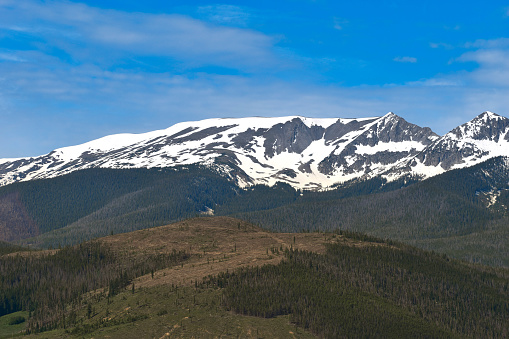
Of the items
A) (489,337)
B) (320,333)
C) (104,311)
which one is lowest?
(489,337)

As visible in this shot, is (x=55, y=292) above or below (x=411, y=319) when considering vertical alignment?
above

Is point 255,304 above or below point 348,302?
above

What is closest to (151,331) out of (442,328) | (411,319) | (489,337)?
(411,319)

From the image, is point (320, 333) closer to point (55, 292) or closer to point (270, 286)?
point (270, 286)

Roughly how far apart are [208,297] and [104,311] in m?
28.2

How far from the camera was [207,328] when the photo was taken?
14062cm

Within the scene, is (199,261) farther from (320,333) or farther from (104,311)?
(320,333)

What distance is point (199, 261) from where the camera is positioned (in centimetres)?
19962

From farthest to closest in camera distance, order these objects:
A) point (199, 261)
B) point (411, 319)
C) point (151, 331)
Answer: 1. point (199, 261)
2. point (411, 319)
3. point (151, 331)

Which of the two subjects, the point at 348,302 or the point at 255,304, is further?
the point at 348,302

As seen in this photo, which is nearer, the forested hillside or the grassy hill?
the grassy hill

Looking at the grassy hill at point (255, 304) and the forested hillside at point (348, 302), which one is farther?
the forested hillside at point (348, 302)

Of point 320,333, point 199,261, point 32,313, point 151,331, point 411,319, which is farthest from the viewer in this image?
point 199,261

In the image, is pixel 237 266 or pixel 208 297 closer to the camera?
pixel 208 297
